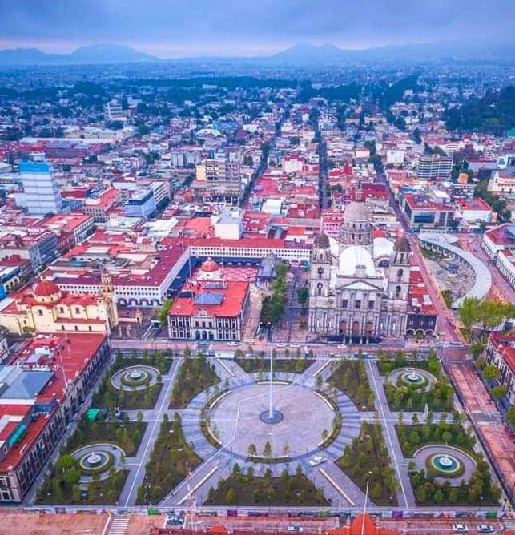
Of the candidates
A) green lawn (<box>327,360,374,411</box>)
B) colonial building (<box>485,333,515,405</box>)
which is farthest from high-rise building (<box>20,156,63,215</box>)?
colonial building (<box>485,333,515,405</box>)

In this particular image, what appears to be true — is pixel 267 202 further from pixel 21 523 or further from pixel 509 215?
pixel 21 523

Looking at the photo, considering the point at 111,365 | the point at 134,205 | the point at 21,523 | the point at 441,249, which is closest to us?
the point at 21,523

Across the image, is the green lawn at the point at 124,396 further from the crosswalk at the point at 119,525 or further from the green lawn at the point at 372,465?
the green lawn at the point at 372,465

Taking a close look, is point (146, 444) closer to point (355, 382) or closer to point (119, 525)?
point (119, 525)

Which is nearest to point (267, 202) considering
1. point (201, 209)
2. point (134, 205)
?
point (201, 209)

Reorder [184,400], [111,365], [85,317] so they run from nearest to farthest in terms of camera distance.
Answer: [184,400]
[111,365]
[85,317]

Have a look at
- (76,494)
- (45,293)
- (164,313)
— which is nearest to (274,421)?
(76,494)
